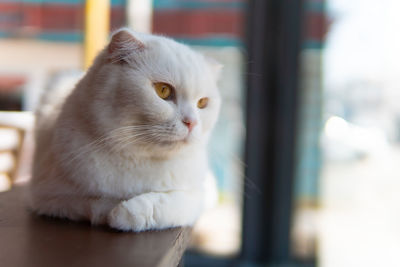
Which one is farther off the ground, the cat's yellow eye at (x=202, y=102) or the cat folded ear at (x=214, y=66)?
the cat folded ear at (x=214, y=66)

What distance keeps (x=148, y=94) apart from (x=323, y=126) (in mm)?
1471

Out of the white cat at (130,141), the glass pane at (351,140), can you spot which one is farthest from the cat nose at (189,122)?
the glass pane at (351,140)

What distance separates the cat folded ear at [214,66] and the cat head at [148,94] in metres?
0.07

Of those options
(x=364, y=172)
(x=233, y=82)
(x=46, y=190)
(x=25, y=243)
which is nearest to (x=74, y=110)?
(x=46, y=190)

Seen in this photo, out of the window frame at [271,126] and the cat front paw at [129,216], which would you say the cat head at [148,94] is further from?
the window frame at [271,126]

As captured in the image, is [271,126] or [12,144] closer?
[12,144]

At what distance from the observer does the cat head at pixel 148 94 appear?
74cm

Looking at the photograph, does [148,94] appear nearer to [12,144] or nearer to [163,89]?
[163,89]

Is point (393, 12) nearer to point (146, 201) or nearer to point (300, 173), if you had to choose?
point (300, 173)

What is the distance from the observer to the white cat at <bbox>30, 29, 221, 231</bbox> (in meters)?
0.74

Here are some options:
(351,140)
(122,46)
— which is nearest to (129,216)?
(122,46)

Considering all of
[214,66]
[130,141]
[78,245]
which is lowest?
[78,245]

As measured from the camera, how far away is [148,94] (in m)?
0.74

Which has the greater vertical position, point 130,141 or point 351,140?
point 130,141
